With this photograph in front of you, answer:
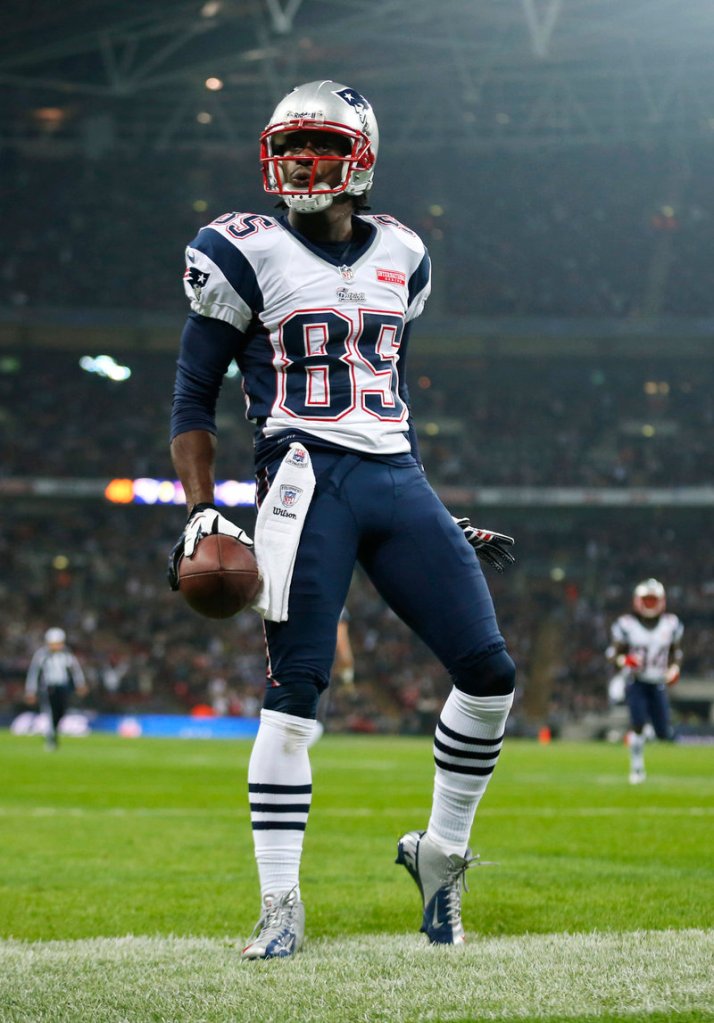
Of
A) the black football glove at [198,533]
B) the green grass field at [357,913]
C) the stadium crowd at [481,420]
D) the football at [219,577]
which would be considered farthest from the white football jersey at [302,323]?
the stadium crowd at [481,420]

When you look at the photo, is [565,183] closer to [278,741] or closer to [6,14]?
[6,14]

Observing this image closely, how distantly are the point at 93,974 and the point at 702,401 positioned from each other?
36.0 meters

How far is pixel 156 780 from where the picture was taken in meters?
13.6

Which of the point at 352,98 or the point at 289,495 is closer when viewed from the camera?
the point at 289,495

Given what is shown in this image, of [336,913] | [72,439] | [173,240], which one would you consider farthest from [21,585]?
[336,913]

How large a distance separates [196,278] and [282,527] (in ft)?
2.48

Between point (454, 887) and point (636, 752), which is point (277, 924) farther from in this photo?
point (636, 752)

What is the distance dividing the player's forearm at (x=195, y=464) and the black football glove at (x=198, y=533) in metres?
0.13

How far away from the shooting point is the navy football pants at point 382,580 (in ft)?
12.6

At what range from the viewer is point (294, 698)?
3826 mm

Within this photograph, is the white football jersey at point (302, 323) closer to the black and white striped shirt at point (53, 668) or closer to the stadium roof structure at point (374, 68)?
the black and white striped shirt at point (53, 668)

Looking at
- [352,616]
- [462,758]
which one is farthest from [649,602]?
[352,616]

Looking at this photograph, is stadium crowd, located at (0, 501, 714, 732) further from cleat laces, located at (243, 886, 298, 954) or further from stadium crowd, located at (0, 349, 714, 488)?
cleat laces, located at (243, 886, 298, 954)

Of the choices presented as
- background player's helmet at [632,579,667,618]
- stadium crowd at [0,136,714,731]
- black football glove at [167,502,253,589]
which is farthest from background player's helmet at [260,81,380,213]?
stadium crowd at [0,136,714,731]
